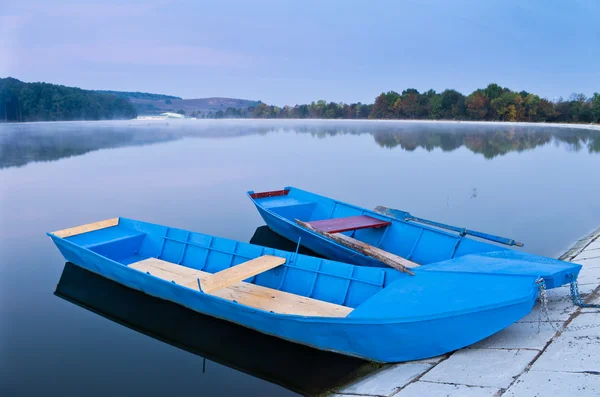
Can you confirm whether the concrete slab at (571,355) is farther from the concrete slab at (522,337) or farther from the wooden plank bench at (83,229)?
the wooden plank bench at (83,229)

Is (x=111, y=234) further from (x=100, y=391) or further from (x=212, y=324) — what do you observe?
(x=100, y=391)

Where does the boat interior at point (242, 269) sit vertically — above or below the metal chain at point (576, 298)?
below

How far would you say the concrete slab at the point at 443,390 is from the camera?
5312 millimetres

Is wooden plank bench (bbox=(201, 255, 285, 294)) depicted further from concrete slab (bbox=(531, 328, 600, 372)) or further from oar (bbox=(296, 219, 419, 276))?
concrete slab (bbox=(531, 328, 600, 372))

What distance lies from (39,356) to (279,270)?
15.4 ft

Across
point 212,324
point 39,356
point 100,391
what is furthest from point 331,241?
point 39,356

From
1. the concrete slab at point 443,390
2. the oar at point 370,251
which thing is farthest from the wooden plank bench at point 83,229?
the concrete slab at point 443,390

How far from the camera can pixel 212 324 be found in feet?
29.8

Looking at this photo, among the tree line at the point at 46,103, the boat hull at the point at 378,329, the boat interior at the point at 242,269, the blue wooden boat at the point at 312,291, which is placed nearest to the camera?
the boat hull at the point at 378,329

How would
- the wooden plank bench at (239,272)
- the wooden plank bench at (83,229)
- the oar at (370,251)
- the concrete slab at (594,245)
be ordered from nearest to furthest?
the oar at (370,251) → the wooden plank bench at (239,272) → the concrete slab at (594,245) → the wooden plank bench at (83,229)

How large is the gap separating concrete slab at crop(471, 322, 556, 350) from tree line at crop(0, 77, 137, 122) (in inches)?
5723

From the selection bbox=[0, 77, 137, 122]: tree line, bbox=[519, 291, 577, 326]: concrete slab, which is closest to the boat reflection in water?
bbox=[519, 291, 577, 326]: concrete slab

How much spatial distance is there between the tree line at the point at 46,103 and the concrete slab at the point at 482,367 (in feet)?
477

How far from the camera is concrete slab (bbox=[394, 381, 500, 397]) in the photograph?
17.4 ft
